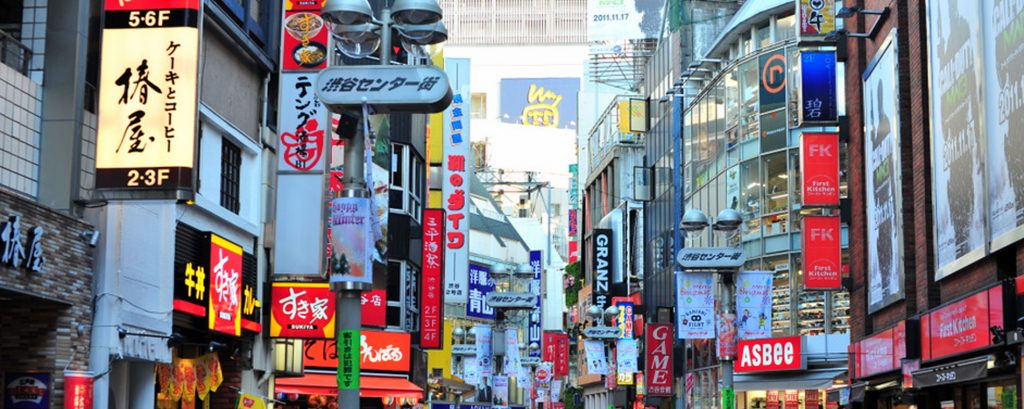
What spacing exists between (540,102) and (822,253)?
406ft

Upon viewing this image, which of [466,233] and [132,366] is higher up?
[466,233]

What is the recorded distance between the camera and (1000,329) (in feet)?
68.3

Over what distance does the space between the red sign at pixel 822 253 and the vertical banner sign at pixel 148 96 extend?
789 inches

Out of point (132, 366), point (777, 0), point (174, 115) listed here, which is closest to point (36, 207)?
point (174, 115)

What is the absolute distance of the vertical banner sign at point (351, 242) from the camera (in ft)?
50.5

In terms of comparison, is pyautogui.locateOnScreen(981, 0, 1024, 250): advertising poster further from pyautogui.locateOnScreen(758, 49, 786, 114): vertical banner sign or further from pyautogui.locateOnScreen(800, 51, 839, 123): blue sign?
pyautogui.locateOnScreen(758, 49, 786, 114): vertical banner sign

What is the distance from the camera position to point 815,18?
120ft

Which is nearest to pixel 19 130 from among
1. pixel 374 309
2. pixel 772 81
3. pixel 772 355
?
pixel 374 309

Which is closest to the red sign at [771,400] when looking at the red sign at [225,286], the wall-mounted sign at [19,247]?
the red sign at [225,286]

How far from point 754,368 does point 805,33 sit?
14978mm

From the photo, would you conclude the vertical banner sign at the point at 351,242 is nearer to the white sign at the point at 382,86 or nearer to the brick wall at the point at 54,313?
the white sign at the point at 382,86

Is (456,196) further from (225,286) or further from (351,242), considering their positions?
(351,242)

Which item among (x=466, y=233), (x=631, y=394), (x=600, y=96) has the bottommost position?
(x=631, y=394)

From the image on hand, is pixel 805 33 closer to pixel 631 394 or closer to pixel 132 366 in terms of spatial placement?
pixel 132 366
